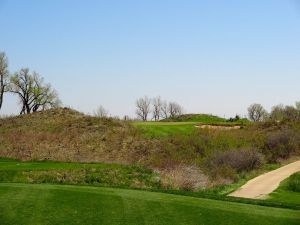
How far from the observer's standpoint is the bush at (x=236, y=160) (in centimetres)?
3612

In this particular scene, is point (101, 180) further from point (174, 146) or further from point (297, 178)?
point (174, 146)

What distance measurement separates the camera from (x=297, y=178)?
2953 centimetres

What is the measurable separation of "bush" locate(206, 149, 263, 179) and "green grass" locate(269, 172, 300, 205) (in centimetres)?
611

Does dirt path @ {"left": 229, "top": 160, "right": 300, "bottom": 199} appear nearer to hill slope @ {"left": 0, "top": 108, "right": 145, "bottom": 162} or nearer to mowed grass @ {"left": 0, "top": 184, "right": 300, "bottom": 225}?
mowed grass @ {"left": 0, "top": 184, "right": 300, "bottom": 225}

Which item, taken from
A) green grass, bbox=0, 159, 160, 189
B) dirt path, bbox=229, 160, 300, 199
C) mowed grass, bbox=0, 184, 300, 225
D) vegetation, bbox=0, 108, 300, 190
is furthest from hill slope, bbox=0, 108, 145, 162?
mowed grass, bbox=0, 184, 300, 225

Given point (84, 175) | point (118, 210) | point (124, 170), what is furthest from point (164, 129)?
point (118, 210)

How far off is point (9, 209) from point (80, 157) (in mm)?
26588

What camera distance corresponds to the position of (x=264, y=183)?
97.1ft

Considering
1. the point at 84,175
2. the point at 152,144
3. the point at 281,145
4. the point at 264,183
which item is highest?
the point at 152,144

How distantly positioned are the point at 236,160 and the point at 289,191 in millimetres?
10018

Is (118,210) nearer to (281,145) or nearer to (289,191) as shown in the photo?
(289,191)

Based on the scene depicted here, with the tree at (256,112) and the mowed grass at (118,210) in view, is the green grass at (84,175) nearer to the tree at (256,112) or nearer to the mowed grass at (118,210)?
the mowed grass at (118,210)

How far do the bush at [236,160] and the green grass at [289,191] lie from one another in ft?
20.1

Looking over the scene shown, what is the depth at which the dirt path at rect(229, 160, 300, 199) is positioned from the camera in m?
26.1
